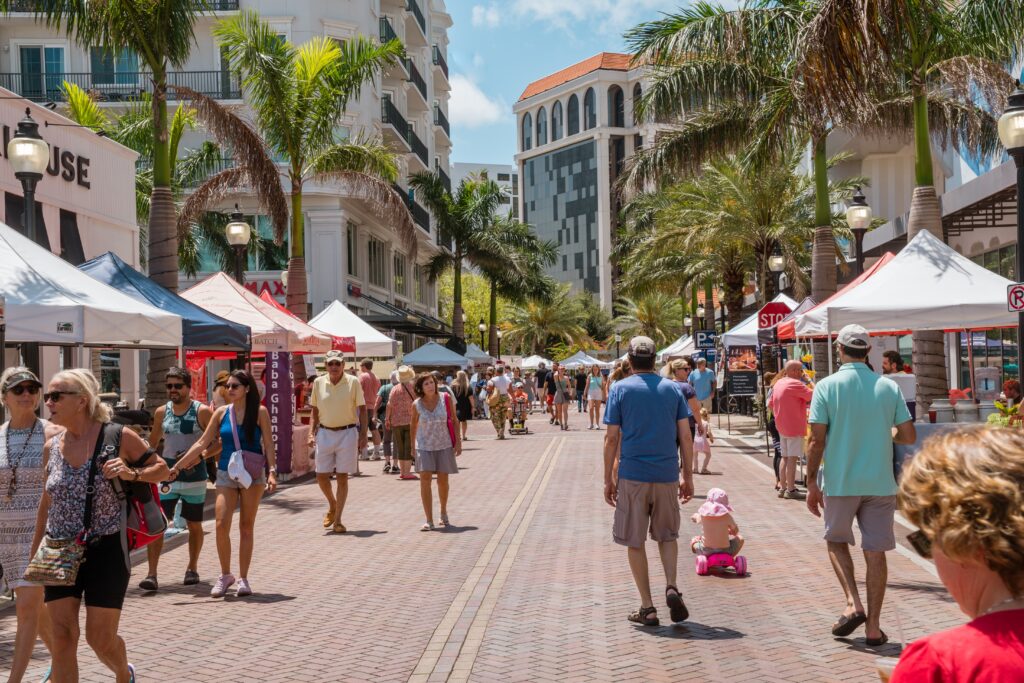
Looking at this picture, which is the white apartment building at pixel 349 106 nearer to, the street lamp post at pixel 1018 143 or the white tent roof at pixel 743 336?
the white tent roof at pixel 743 336

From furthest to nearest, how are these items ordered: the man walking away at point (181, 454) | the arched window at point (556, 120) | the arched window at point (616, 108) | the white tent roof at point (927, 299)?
the arched window at point (556, 120)
the arched window at point (616, 108)
the white tent roof at point (927, 299)
the man walking away at point (181, 454)

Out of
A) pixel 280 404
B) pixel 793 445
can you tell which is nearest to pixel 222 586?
pixel 793 445

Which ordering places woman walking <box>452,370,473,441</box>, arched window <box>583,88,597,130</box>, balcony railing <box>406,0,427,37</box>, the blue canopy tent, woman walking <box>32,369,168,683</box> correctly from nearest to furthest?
1. woman walking <box>32,369,168,683</box>
2. the blue canopy tent
3. woman walking <box>452,370,473,441</box>
4. balcony railing <box>406,0,427,37</box>
5. arched window <box>583,88,597,130</box>

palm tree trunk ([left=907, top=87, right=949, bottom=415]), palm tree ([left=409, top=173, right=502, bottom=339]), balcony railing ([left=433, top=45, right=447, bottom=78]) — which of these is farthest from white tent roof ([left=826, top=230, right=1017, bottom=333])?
balcony railing ([left=433, top=45, right=447, bottom=78])

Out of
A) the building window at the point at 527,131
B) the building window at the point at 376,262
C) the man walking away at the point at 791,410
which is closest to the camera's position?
the man walking away at the point at 791,410

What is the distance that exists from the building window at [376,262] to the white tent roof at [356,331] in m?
19.6

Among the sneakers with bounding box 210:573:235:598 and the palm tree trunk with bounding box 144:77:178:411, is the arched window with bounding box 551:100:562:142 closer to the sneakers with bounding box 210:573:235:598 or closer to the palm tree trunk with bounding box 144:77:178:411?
the palm tree trunk with bounding box 144:77:178:411

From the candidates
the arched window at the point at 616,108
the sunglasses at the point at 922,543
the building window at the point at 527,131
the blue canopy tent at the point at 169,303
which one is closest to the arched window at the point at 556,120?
the building window at the point at 527,131

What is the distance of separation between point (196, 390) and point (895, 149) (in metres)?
27.7

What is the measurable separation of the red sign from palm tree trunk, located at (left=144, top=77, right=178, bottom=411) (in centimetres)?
1071

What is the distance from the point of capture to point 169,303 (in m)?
13.9

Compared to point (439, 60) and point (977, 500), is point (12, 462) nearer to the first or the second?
point (977, 500)

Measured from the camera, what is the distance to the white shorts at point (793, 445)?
545 inches

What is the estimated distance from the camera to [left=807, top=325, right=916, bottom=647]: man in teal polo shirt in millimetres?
6555
